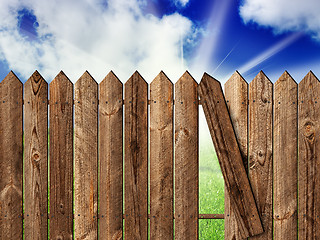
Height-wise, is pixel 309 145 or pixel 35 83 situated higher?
pixel 35 83

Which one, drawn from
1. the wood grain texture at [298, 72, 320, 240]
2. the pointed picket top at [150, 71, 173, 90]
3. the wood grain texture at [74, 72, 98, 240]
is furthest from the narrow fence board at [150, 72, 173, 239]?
the wood grain texture at [298, 72, 320, 240]

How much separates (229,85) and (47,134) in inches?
76.9

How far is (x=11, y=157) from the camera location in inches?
114

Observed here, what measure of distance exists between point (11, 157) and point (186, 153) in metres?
1.85

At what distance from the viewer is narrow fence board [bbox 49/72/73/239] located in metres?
2.82

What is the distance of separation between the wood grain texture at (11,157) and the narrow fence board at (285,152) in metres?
2.69

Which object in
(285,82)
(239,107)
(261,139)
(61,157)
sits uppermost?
(285,82)

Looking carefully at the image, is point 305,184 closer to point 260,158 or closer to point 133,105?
point 260,158

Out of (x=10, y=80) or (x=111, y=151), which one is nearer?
(x=111, y=151)

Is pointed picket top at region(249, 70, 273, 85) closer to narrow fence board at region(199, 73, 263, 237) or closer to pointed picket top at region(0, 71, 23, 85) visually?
narrow fence board at region(199, 73, 263, 237)

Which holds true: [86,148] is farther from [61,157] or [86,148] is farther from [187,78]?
[187,78]

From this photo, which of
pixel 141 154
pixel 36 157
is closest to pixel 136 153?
pixel 141 154

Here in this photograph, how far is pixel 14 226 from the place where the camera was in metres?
2.93

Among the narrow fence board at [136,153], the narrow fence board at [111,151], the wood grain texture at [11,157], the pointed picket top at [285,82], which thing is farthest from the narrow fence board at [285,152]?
the wood grain texture at [11,157]
